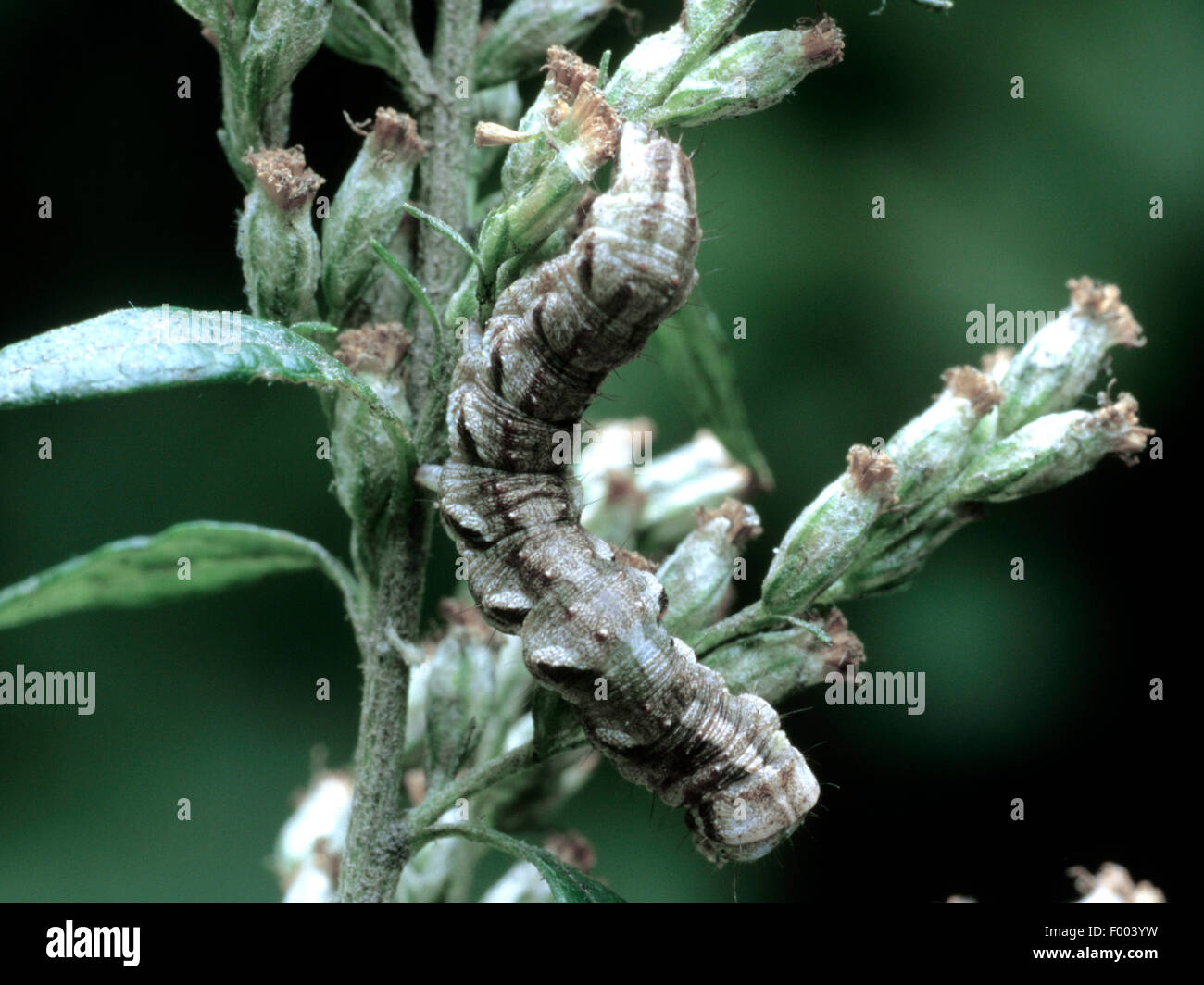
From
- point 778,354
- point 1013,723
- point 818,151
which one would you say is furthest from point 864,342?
point 1013,723

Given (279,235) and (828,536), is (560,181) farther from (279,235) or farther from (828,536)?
(828,536)

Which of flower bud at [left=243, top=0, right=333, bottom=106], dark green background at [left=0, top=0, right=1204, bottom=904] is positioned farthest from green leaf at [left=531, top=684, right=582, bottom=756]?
dark green background at [left=0, top=0, right=1204, bottom=904]

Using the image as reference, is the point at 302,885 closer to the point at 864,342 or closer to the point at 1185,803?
the point at 864,342

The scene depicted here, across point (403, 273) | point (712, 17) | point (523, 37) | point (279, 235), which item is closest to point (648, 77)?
point (712, 17)

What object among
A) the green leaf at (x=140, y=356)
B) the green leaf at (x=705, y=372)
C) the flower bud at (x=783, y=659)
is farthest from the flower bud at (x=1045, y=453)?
the green leaf at (x=140, y=356)

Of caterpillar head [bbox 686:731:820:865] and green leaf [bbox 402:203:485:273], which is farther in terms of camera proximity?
caterpillar head [bbox 686:731:820:865]

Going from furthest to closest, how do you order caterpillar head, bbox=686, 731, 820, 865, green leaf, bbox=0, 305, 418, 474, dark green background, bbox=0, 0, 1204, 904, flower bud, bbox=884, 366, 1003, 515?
1. dark green background, bbox=0, 0, 1204, 904
2. flower bud, bbox=884, 366, 1003, 515
3. caterpillar head, bbox=686, 731, 820, 865
4. green leaf, bbox=0, 305, 418, 474

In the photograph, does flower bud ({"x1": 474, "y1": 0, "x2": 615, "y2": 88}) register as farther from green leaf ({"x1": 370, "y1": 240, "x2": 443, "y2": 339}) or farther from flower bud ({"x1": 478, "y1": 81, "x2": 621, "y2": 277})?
green leaf ({"x1": 370, "y1": 240, "x2": 443, "y2": 339})
